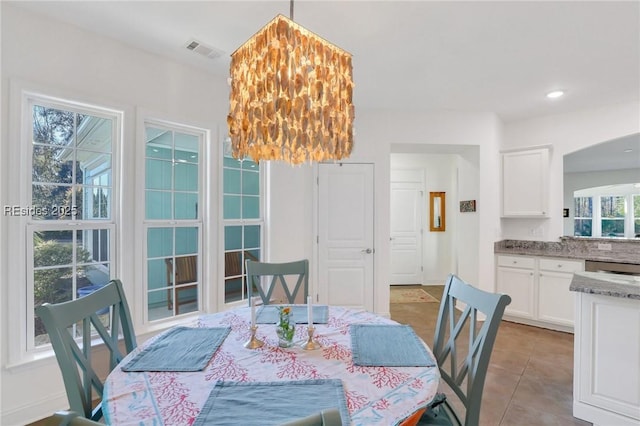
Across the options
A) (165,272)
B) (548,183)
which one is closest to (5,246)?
(165,272)

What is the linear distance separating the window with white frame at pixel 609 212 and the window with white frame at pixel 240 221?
4583 mm

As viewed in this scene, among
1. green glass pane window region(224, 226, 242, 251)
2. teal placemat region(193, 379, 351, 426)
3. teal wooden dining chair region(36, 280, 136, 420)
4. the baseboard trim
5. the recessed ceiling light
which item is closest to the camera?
teal placemat region(193, 379, 351, 426)

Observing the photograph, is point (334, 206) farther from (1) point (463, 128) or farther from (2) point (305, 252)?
(1) point (463, 128)

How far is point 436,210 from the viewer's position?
599 centimetres

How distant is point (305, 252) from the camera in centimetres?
382

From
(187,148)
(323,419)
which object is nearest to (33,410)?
(187,148)

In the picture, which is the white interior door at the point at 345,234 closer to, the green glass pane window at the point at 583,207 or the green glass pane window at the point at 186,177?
the green glass pane window at the point at 186,177

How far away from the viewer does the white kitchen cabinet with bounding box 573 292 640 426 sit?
188cm

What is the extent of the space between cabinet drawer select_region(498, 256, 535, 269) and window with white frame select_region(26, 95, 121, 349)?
4.32 meters

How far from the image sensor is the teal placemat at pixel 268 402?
0.93 metres

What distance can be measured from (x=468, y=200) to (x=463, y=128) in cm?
99

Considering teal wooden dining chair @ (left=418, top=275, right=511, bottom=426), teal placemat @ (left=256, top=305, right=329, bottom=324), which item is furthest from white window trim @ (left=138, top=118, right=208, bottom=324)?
teal wooden dining chair @ (left=418, top=275, right=511, bottom=426)

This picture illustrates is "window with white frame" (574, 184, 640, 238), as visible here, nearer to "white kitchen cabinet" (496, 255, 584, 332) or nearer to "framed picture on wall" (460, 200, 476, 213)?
"white kitchen cabinet" (496, 255, 584, 332)

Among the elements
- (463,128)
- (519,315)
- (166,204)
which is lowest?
(519,315)
